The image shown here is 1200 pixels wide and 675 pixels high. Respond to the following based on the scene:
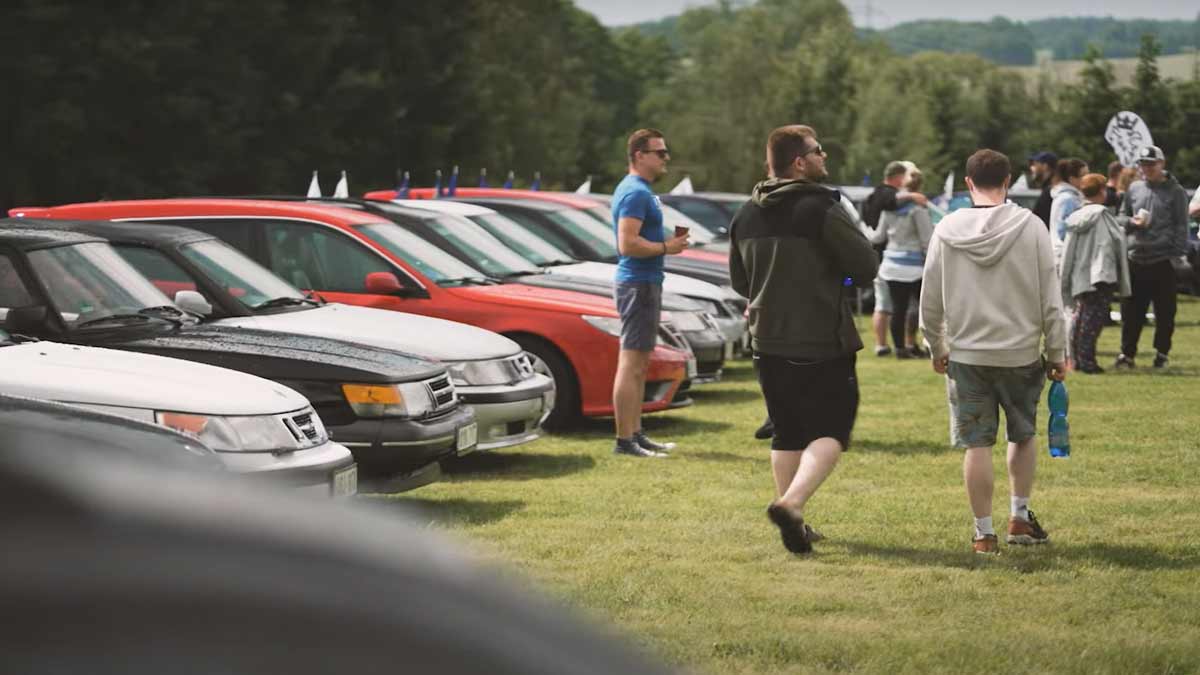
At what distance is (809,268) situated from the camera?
7.64 meters

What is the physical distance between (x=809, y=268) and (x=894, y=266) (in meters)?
9.61

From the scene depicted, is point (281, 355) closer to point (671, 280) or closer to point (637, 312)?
point (637, 312)

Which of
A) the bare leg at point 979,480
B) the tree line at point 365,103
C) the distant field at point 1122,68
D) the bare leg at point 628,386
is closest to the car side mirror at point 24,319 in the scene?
the bare leg at point 628,386

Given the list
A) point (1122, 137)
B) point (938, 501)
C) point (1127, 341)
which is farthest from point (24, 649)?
point (1122, 137)

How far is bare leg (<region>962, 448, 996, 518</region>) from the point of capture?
7.58 meters

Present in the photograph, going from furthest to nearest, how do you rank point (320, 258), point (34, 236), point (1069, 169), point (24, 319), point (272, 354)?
point (1069, 169)
point (320, 258)
point (34, 236)
point (272, 354)
point (24, 319)

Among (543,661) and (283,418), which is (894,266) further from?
(543,661)

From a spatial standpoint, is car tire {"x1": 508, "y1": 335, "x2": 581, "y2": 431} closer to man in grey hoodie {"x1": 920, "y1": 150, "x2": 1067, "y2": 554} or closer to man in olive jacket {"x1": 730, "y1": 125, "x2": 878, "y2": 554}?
man in olive jacket {"x1": 730, "y1": 125, "x2": 878, "y2": 554}

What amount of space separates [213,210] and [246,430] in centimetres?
494

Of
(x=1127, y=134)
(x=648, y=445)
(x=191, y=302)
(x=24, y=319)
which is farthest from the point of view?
(x=1127, y=134)

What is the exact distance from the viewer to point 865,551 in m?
7.74

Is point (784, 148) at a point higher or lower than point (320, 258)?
higher

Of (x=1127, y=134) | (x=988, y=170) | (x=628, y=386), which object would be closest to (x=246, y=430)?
(x=988, y=170)

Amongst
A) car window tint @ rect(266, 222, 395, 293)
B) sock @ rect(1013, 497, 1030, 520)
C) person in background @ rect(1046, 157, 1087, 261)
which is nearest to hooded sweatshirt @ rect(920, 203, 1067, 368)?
sock @ rect(1013, 497, 1030, 520)
